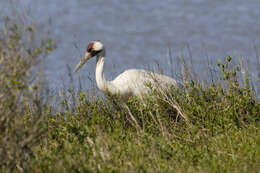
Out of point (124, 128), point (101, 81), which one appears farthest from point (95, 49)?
point (124, 128)

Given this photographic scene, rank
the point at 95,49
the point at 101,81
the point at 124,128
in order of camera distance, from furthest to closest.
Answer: the point at 95,49 < the point at 101,81 < the point at 124,128

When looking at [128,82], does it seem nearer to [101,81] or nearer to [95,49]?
[101,81]

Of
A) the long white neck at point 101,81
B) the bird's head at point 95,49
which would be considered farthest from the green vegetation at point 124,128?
the bird's head at point 95,49

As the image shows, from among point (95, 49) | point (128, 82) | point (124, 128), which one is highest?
point (95, 49)

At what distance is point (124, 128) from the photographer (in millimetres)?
6461

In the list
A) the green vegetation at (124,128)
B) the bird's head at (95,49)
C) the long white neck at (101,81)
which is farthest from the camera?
the bird's head at (95,49)

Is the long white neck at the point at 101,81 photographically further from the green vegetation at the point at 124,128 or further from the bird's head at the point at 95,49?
the green vegetation at the point at 124,128

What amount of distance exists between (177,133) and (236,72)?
1.12m

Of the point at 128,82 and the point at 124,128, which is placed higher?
the point at 128,82

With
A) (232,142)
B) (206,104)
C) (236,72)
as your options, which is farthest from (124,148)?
(236,72)

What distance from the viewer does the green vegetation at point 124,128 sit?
4645mm

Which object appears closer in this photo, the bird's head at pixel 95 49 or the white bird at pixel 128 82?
the white bird at pixel 128 82

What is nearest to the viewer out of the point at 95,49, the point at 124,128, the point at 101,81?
the point at 124,128

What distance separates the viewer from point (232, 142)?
5562 mm
